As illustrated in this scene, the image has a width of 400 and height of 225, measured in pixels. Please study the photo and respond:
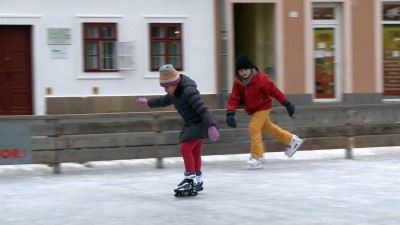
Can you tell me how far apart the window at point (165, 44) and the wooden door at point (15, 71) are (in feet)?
10.4

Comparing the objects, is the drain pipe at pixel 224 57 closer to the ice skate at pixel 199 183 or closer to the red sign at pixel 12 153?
the red sign at pixel 12 153

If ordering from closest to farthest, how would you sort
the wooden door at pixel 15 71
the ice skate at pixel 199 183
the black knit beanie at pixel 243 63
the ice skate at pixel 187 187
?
the ice skate at pixel 187 187 < the ice skate at pixel 199 183 < the black knit beanie at pixel 243 63 < the wooden door at pixel 15 71

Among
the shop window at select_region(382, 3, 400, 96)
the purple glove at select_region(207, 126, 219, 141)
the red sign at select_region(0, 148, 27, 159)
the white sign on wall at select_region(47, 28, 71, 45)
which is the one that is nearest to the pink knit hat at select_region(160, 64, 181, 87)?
the purple glove at select_region(207, 126, 219, 141)

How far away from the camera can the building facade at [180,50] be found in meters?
16.2

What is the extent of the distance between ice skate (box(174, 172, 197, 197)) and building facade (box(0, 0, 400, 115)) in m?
9.33

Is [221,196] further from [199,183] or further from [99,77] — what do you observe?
[99,77]

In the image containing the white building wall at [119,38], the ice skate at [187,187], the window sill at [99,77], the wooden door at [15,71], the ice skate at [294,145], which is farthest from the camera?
the window sill at [99,77]

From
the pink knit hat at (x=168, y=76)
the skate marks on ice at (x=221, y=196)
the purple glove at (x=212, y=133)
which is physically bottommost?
the skate marks on ice at (x=221, y=196)

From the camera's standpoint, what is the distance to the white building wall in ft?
52.9

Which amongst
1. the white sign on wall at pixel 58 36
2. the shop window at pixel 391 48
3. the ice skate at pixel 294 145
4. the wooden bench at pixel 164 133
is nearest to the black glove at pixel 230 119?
the wooden bench at pixel 164 133

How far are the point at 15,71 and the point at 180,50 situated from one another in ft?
14.1

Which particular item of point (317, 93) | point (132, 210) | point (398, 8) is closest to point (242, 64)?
point (132, 210)

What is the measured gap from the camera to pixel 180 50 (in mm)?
17125

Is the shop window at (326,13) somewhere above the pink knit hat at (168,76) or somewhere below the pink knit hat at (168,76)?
above
